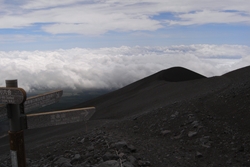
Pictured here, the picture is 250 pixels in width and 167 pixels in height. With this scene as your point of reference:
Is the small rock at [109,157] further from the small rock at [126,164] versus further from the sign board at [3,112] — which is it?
the sign board at [3,112]

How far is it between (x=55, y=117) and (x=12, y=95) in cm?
103

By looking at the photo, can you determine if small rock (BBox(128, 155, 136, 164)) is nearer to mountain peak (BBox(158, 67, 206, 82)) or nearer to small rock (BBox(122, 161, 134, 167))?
small rock (BBox(122, 161, 134, 167))

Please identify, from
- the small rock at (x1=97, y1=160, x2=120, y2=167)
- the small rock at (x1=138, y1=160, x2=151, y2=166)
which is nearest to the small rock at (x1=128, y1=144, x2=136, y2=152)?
the small rock at (x1=138, y1=160, x2=151, y2=166)

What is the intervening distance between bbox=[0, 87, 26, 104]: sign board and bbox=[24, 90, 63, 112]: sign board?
0.66 metres

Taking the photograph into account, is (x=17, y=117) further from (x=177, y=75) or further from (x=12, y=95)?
(x=177, y=75)

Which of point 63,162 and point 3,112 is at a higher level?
point 3,112

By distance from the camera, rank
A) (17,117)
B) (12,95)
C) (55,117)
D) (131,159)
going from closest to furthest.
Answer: (12,95), (17,117), (55,117), (131,159)

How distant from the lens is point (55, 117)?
5.77 metres

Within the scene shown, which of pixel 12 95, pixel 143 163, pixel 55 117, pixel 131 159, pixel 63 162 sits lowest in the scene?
pixel 63 162

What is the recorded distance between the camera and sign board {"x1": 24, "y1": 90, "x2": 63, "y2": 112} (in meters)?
5.89

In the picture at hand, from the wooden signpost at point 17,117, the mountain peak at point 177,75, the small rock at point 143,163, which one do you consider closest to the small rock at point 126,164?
the small rock at point 143,163

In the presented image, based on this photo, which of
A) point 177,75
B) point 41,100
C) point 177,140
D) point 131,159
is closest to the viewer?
point 41,100

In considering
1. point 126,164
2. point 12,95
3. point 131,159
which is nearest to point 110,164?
point 126,164

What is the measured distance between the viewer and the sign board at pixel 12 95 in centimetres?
498
